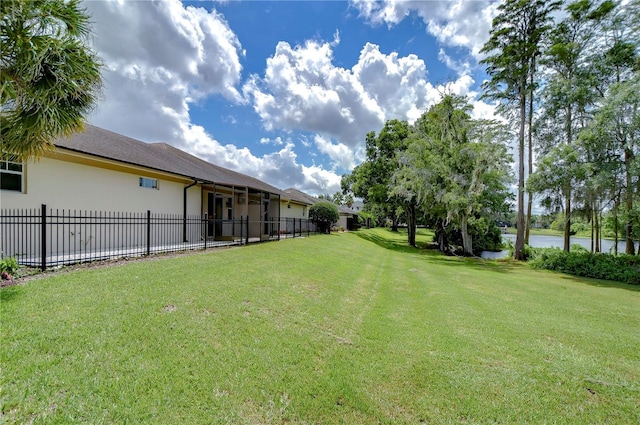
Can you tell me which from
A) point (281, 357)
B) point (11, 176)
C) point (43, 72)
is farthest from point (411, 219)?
point (43, 72)

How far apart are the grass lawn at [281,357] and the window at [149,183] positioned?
21.6 ft

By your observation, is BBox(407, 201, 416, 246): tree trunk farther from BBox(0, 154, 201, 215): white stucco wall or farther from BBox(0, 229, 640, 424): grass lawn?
BBox(0, 154, 201, 215): white stucco wall

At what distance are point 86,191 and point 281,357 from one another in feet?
33.6

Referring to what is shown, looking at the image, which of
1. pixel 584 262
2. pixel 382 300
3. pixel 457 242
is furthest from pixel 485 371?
pixel 457 242

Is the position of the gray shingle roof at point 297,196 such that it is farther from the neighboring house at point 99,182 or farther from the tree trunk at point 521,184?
the tree trunk at point 521,184

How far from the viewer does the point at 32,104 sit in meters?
5.31

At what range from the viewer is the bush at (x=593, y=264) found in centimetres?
1267

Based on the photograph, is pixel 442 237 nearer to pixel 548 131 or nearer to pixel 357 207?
pixel 548 131

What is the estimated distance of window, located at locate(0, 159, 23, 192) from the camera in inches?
312

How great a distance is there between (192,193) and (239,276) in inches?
376

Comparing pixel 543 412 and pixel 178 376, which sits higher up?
pixel 178 376

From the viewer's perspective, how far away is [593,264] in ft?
45.9

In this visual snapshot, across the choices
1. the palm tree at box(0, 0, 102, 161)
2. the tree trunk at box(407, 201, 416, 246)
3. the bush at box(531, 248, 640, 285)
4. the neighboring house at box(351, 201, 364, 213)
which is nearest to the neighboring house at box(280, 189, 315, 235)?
the tree trunk at box(407, 201, 416, 246)

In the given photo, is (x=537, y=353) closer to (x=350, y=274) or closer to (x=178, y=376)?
(x=178, y=376)
